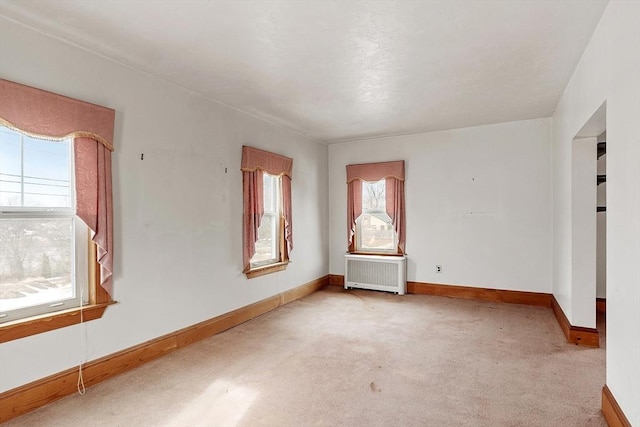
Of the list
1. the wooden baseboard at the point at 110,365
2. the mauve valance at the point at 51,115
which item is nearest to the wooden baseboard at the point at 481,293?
the wooden baseboard at the point at 110,365

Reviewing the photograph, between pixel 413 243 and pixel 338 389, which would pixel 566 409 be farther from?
pixel 413 243

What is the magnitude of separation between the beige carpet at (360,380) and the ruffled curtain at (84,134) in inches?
36.1

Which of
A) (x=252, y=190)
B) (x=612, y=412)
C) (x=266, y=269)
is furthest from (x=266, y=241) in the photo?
(x=612, y=412)

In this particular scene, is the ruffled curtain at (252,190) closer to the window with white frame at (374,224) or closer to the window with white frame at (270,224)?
the window with white frame at (270,224)

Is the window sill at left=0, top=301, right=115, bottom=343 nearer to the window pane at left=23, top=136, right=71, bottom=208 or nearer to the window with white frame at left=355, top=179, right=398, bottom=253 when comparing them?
the window pane at left=23, top=136, right=71, bottom=208

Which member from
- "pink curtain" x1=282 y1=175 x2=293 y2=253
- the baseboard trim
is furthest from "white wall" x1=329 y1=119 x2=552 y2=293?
"pink curtain" x1=282 y1=175 x2=293 y2=253

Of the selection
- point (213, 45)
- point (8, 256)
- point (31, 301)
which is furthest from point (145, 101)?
point (31, 301)

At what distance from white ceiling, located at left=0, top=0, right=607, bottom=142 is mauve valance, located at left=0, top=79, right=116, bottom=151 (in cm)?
45

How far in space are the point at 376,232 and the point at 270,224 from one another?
1.98 metres

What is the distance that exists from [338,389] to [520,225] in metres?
3.73

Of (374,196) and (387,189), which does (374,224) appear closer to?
(374,196)

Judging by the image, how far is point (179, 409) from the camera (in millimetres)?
2299

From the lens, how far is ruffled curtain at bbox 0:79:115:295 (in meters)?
2.23

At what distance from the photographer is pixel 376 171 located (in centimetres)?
577
